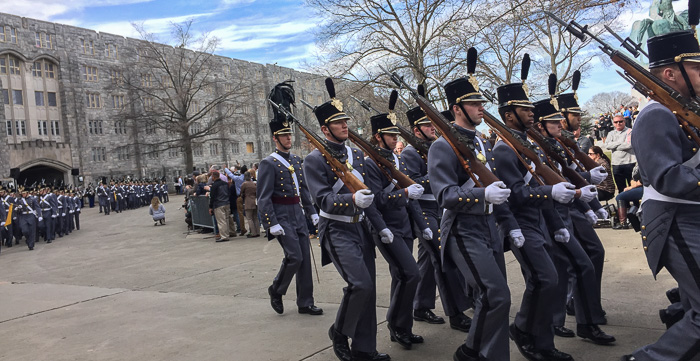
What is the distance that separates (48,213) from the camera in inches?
800

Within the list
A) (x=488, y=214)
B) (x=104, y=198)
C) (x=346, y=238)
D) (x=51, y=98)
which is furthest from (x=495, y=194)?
(x=51, y=98)

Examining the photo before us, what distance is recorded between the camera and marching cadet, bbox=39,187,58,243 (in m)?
20.1

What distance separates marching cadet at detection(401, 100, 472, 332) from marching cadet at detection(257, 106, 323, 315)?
52.3 inches

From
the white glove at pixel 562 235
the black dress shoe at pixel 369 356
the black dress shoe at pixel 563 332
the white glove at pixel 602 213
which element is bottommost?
the black dress shoe at pixel 563 332

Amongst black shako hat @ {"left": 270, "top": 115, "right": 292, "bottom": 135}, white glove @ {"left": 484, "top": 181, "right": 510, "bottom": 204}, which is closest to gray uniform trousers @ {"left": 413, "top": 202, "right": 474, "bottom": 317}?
white glove @ {"left": 484, "top": 181, "right": 510, "bottom": 204}

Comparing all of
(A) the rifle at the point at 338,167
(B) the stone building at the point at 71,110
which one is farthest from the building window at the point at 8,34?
(A) the rifle at the point at 338,167

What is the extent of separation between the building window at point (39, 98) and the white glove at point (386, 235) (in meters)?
55.2

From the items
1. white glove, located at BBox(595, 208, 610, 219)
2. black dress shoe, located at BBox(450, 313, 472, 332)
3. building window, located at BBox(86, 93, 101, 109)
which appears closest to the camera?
black dress shoe, located at BBox(450, 313, 472, 332)

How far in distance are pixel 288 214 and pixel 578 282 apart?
3487 millimetres

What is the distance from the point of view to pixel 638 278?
22.7 ft

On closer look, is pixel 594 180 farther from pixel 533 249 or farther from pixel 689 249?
pixel 689 249

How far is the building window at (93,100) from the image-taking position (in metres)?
55.4

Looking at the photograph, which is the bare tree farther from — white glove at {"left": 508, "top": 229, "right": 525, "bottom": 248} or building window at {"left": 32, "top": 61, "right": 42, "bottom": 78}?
white glove at {"left": 508, "top": 229, "right": 525, "bottom": 248}

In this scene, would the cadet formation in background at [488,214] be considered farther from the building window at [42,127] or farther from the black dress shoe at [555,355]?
the building window at [42,127]
